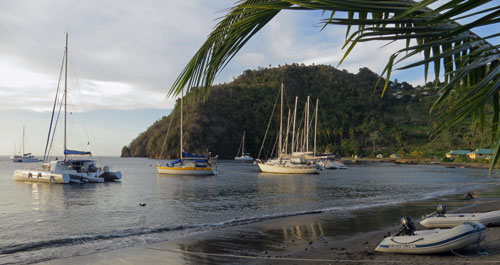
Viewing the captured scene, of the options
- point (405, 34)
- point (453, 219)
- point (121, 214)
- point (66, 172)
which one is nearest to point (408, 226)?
point (453, 219)

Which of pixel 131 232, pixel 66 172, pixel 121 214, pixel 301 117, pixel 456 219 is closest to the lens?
pixel 456 219

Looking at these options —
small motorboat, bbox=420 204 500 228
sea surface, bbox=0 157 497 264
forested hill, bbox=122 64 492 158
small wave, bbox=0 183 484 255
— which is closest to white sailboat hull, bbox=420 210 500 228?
small motorboat, bbox=420 204 500 228

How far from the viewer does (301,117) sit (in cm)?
12600

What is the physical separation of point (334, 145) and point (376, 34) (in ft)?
440

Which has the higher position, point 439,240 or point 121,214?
point 439,240

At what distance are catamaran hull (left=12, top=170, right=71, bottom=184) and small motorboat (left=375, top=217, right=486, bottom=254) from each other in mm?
35551

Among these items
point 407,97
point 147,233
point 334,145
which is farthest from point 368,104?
point 147,233

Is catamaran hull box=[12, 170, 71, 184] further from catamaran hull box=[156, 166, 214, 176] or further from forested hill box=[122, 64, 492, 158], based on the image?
forested hill box=[122, 64, 492, 158]

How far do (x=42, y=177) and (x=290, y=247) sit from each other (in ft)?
113

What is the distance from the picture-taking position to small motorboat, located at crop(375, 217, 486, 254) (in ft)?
28.3

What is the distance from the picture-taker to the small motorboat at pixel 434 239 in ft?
28.3

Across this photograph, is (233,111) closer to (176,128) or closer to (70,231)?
(176,128)

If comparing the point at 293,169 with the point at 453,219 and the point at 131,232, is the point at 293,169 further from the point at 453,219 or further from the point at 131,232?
the point at 453,219

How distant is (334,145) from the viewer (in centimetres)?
13262
